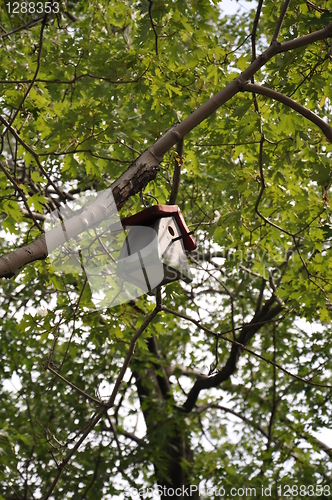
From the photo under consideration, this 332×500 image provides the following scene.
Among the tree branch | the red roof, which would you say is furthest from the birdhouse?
the tree branch

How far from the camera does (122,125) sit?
11.9 feet

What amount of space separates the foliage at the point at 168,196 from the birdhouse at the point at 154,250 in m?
0.19

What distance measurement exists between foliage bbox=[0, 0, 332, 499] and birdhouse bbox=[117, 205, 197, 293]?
0.19 m

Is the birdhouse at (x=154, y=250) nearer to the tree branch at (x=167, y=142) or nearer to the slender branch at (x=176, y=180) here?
the slender branch at (x=176, y=180)

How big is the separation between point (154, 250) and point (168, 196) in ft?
5.28

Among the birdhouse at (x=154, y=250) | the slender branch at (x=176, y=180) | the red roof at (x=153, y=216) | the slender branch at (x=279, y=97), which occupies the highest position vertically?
the slender branch at (x=279, y=97)

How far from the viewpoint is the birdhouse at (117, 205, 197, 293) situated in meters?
2.51

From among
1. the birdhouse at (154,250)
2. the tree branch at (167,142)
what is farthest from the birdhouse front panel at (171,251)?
the tree branch at (167,142)

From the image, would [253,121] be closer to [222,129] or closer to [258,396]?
[222,129]

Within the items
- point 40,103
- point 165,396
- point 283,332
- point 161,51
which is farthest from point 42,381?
point 161,51

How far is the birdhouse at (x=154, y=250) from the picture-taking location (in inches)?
98.9

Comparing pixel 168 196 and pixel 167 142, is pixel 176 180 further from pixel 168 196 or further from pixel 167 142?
pixel 168 196

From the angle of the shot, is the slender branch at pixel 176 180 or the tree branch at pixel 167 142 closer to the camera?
the tree branch at pixel 167 142

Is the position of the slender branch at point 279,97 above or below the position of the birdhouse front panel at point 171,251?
above
